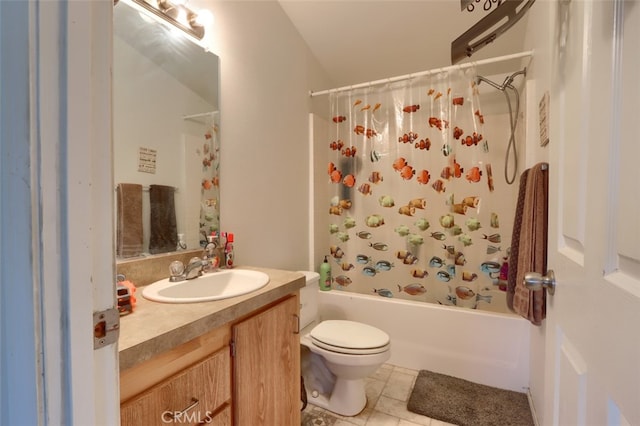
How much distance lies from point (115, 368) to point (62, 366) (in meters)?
0.08

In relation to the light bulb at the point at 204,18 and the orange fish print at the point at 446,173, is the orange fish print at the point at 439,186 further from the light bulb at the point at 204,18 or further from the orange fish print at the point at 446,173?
the light bulb at the point at 204,18

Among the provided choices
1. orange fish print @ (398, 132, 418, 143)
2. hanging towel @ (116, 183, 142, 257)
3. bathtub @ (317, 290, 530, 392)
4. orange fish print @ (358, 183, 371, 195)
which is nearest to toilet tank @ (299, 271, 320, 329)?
bathtub @ (317, 290, 530, 392)

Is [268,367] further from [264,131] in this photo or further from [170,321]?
[264,131]

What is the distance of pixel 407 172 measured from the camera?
211 centimetres

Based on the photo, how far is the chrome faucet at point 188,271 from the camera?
121 cm

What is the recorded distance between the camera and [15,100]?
14.8 inches

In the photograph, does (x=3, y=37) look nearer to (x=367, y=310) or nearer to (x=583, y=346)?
(x=583, y=346)

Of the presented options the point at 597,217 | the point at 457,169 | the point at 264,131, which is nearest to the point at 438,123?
the point at 457,169

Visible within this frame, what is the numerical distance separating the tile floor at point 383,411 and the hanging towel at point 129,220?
129 centimetres

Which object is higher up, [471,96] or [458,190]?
[471,96]

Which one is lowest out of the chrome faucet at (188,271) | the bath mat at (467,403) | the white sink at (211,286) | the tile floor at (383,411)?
the tile floor at (383,411)

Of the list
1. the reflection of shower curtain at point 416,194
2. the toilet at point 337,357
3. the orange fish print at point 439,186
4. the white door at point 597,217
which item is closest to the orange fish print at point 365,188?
the reflection of shower curtain at point 416,194

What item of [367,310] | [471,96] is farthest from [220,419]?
[471,96]

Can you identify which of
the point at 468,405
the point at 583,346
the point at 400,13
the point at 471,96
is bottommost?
the point at 468,405
